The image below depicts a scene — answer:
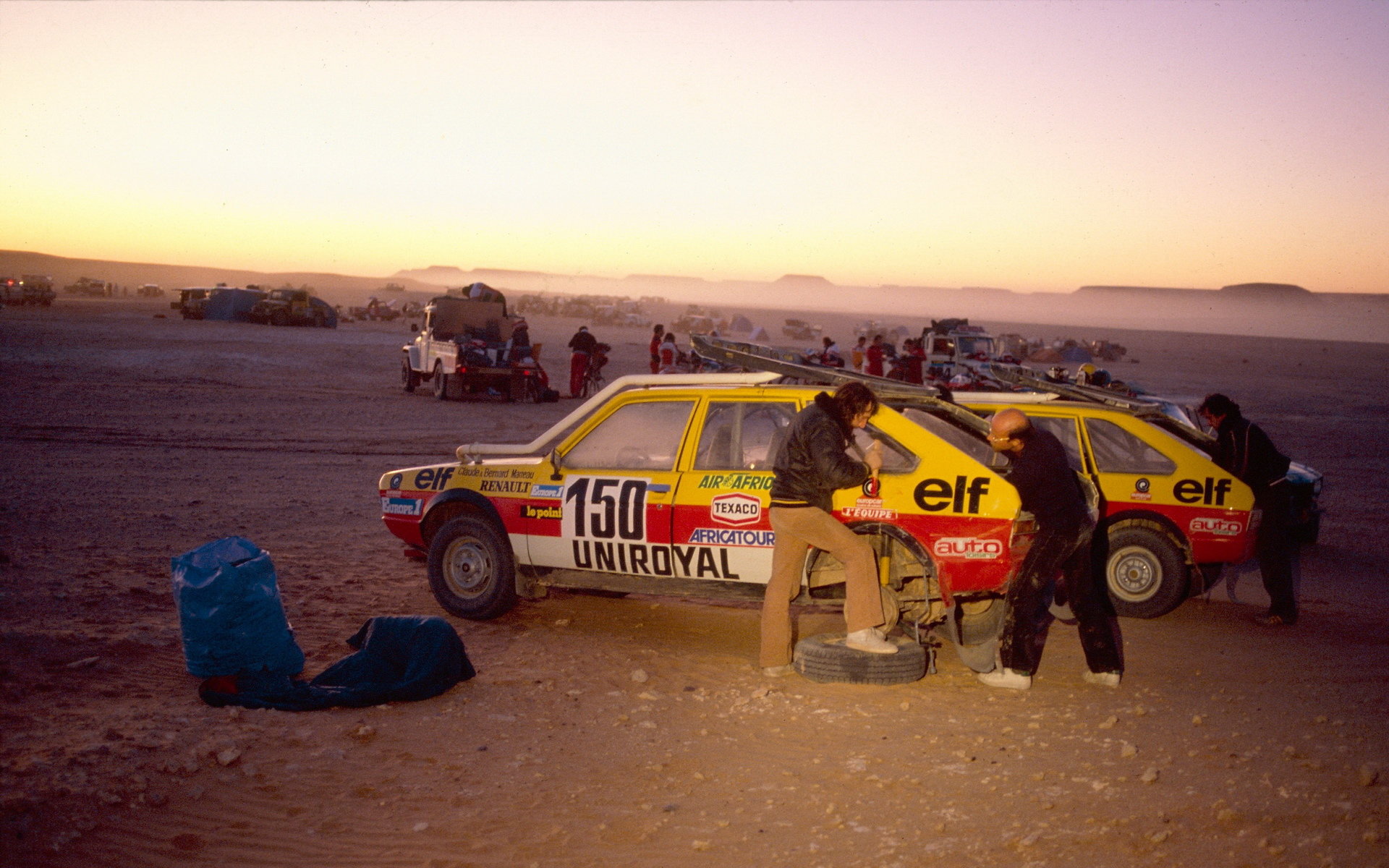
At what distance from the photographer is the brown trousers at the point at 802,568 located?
616 centimetres

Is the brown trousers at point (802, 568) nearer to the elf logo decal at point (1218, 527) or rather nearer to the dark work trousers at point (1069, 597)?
the dark work trousers at point (1069, 597)

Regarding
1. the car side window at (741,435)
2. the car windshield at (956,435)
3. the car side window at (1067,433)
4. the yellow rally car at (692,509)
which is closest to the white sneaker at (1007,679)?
the yellow rally car at (692,509)

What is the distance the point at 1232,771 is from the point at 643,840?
9.01ft

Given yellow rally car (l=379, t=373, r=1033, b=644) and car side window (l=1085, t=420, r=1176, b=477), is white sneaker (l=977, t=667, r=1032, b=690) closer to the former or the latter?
yellow rally car (l=379, t=373, r=1033, b=644)

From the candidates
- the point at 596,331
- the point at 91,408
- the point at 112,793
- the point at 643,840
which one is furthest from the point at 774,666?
the point at 596,331

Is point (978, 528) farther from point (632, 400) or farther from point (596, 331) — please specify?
point (596, 331)

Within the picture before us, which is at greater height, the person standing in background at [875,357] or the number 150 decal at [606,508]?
the person standing in background at [875,357]

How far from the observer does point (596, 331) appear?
78438 millimetres

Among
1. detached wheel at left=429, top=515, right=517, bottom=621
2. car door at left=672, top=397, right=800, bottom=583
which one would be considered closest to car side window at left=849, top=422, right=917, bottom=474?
car door at left=672, top=397, right=800, bottom=583

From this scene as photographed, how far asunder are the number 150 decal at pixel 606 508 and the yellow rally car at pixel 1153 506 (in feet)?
9.45

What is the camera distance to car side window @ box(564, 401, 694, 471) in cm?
716

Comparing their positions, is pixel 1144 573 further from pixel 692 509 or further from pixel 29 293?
pixel 29 293

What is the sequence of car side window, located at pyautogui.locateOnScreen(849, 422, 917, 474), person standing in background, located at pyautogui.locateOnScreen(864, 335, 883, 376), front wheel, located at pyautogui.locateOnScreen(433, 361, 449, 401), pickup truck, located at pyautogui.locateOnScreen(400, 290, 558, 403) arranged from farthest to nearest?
person standing in background, located at pyautogui.locateOnScreen(864, 335, 883, 376) → front wheel, located at pyautogui.locateOnScreen(433, 361, 449, 401) → pickup truck, located at pyautogui.locateOnScreen(400, 290, 558, 403) → car side window, located at pyautogui.locateOnScreen(849, 422, 917, 474)

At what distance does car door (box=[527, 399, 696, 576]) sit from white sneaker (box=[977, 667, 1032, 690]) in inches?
Answer: 76.4
